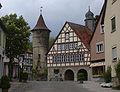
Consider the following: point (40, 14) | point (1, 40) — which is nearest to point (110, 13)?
point (1, 40)

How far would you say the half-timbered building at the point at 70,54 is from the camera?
70.1 metres

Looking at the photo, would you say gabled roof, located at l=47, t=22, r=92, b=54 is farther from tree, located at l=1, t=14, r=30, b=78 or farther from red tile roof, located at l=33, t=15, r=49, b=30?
tree, located at l=1, t=14, r=30, b=78

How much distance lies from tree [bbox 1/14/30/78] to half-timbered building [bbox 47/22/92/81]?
769 inches

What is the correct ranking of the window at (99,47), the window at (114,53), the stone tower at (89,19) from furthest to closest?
the stone tower at (89,19), the window at (99,47), the window at (114,53)

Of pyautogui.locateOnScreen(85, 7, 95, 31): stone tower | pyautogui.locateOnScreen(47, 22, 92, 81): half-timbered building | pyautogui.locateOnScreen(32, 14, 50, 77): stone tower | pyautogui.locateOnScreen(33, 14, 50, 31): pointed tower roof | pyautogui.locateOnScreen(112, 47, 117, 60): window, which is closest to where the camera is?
pyautogui.locateOnScreen(112, 47, 117, 60): window

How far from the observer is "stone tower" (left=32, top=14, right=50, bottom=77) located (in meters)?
86.8

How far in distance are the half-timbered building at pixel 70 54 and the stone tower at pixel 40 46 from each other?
11.2 m

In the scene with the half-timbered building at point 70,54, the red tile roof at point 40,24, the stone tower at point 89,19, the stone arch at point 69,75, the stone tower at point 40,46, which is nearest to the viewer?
the half-timbered building at point 70,54

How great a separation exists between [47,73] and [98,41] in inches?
955

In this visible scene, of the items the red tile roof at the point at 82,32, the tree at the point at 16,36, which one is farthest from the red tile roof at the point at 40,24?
the tree at the point at 16,36

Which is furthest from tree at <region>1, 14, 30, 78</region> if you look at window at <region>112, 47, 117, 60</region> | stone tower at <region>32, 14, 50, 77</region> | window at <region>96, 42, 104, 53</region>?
stone tower at <region>32, 14, 50, 77</region>

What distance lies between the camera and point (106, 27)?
120ft

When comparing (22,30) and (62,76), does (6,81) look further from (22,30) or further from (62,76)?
(62,76)

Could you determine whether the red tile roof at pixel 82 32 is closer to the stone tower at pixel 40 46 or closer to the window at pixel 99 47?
the window at pixel 99 47
